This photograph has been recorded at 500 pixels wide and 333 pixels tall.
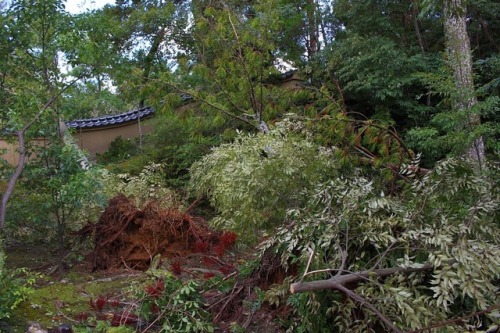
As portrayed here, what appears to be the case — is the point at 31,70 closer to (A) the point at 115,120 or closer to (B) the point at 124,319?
(B) the point at 124,319

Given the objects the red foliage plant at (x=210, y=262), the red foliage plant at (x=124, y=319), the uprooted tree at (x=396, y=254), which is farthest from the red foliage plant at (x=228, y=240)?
the red foliage plant at (x=124, y=319)

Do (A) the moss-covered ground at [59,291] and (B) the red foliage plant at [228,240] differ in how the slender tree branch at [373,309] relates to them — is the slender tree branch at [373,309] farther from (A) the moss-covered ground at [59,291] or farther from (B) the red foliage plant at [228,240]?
(B) the red foliage plant at [228,240]

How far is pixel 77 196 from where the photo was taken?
174 inches

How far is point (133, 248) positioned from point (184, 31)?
599cm

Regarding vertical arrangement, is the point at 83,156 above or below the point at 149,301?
above

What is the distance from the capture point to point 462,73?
6539mm

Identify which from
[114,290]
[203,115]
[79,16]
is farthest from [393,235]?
[203,115]

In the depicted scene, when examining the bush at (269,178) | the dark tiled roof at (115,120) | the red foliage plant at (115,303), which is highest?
the dark tiled roof at (115,120)

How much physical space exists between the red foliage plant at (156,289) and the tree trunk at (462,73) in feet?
10.1

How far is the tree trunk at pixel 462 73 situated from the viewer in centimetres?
510

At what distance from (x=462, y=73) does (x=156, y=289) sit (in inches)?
199

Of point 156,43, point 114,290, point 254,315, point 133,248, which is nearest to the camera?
point 254,315

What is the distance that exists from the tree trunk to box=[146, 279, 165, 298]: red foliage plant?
3.08 m

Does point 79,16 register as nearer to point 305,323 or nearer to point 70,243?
point 70,243
